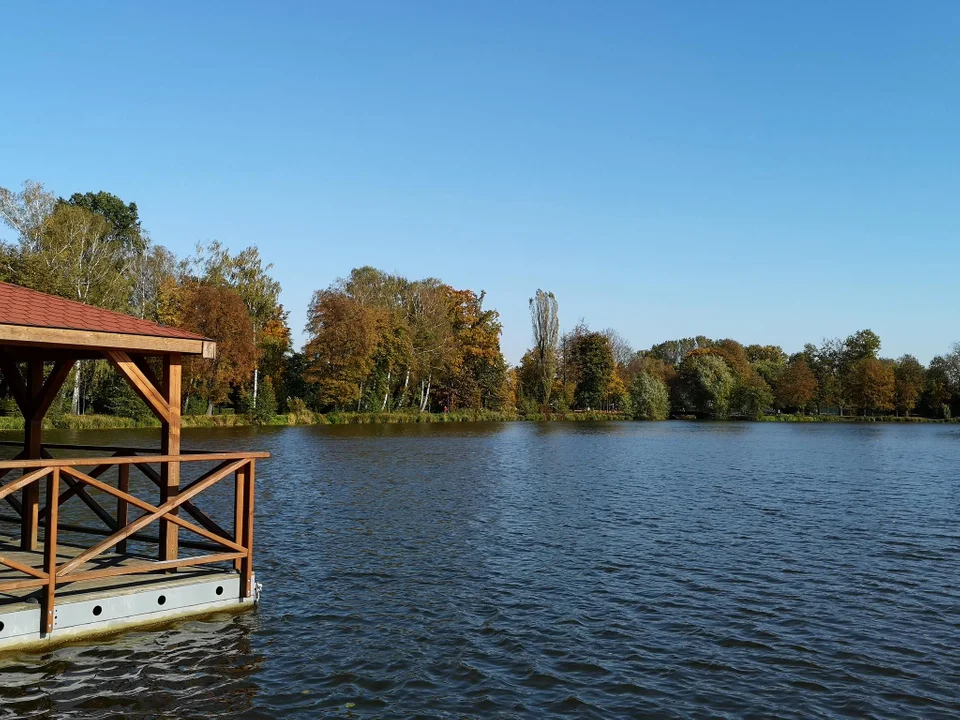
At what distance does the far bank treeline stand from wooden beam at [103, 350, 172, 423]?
37.6 m

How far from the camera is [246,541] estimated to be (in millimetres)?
11422

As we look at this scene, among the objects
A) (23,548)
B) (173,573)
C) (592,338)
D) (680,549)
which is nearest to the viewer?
(173,573)

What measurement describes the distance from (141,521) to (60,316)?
2.85 metres

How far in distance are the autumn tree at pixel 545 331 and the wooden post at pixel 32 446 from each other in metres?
84.1

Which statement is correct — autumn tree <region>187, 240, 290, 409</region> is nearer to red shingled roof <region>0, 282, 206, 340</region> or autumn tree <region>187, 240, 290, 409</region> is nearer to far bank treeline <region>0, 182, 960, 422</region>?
far bank treeline <region>0, 182, 960, 422</region>

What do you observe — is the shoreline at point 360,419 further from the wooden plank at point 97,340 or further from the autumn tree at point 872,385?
the wooden plank at point 97,340

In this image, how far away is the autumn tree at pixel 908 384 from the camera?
377 feet

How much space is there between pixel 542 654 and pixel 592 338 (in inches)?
3764

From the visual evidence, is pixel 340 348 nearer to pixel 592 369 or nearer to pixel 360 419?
pixel 360 419

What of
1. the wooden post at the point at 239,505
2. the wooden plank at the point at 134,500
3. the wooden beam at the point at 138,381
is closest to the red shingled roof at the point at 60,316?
the wooden beam at the point at 138,381

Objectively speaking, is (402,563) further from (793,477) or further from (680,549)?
(793,477)

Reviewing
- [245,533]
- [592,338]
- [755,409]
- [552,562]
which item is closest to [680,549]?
[552,562]

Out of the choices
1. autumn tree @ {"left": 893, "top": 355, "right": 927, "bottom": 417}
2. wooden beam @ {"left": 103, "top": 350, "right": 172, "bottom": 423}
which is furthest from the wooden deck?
autumn tree @ {"left": 893, "top": 355, "right": 927, "bottom": 417}

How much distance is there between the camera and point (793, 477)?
3231 cm
